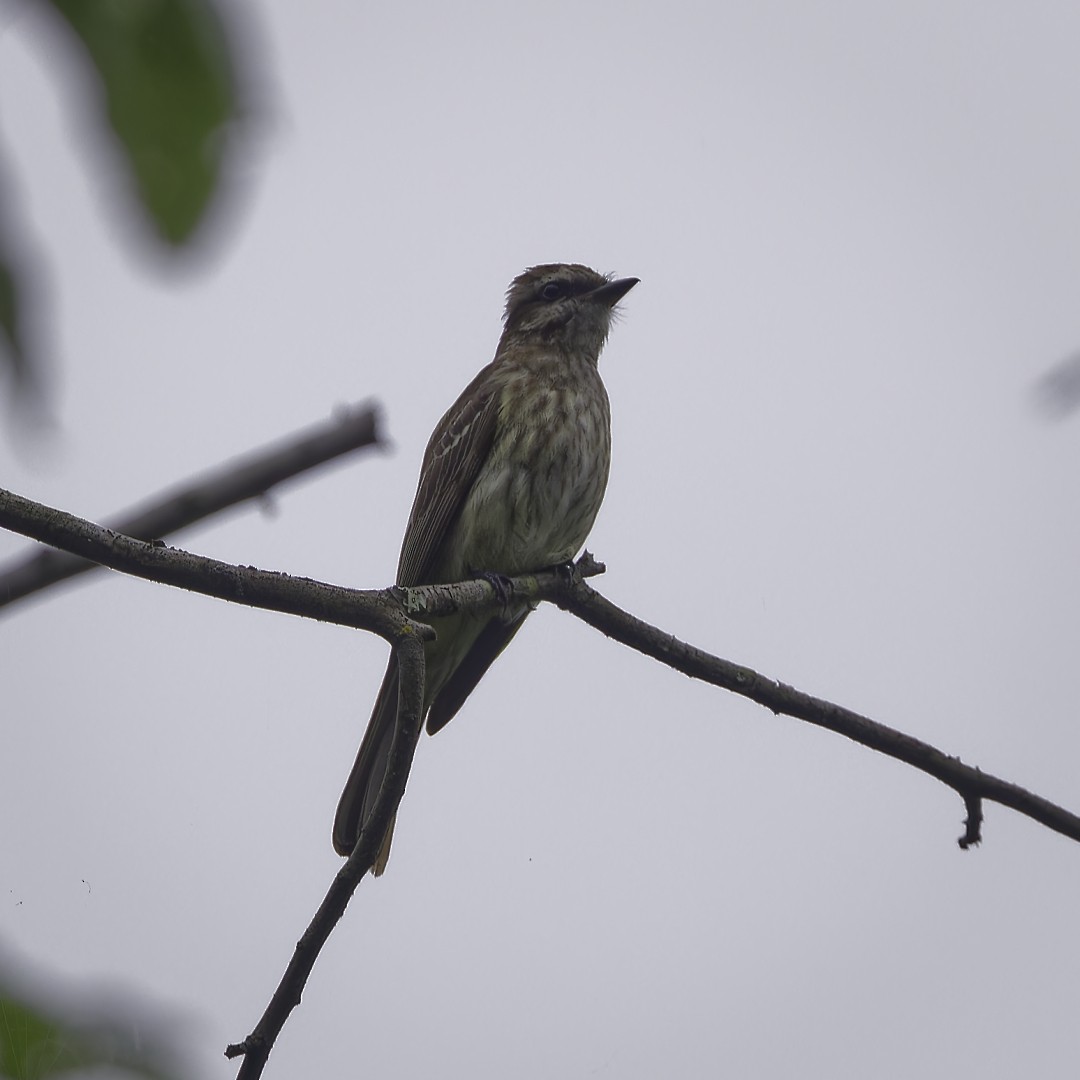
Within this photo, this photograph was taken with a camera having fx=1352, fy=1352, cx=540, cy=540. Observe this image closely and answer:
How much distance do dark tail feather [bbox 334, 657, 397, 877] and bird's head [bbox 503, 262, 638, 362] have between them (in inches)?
85.4

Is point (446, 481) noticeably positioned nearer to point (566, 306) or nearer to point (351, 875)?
point (566, 306)

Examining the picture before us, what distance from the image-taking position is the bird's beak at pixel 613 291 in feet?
23.3

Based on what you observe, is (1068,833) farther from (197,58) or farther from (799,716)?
(197,58)

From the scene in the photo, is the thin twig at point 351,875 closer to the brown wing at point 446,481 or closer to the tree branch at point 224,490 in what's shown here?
the tree branch at point 224,490

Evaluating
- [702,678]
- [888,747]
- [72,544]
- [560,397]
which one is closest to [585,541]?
[560,397]

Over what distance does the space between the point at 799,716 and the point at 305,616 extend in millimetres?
1599

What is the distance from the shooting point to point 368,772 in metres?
5.74

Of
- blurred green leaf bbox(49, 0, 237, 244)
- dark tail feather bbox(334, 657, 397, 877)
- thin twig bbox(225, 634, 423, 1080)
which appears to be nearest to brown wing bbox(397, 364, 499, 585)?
dark tail feather bbox(334, 657, 397, 877)

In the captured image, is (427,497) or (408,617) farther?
(427,497)

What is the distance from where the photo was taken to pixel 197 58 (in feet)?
3.70

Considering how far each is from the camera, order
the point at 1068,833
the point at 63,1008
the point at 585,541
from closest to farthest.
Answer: the point at 63,1008, the point at 1068,833, the point at 585,541

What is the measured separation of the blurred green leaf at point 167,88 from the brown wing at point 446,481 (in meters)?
5.03

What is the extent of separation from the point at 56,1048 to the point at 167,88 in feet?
3.04

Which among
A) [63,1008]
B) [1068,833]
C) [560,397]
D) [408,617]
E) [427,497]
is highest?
[560,397]
